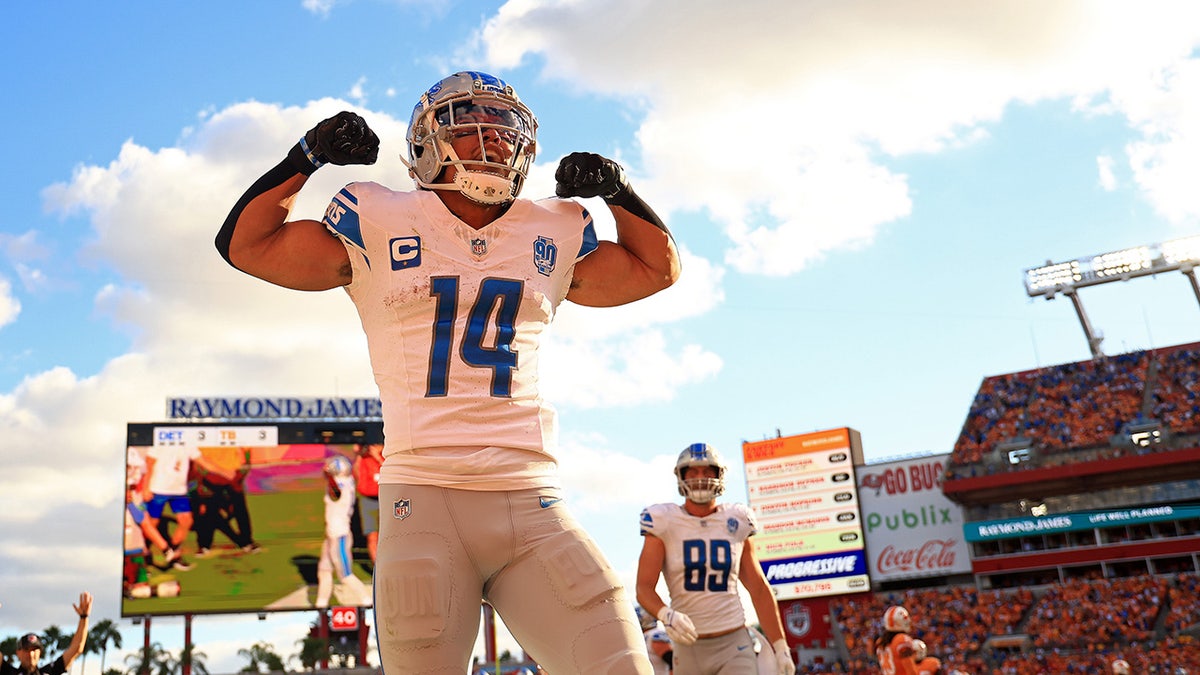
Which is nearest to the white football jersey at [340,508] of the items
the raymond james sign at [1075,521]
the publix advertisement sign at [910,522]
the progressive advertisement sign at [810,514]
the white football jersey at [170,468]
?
the white football jersey at [170,468]

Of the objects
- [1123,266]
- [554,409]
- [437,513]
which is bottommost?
[437,513]

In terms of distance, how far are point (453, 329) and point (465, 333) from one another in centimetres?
3

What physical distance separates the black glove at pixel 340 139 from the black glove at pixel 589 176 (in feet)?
1.92

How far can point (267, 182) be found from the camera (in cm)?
317

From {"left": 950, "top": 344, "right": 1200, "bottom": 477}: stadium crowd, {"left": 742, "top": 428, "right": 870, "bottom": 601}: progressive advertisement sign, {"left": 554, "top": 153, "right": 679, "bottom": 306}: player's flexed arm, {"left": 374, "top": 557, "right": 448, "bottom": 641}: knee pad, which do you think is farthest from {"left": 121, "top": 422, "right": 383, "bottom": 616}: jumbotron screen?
{"left": 374, "top": 557, "right": 448, "bottom": 641}: knee pad

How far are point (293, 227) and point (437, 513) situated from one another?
0.96 metres

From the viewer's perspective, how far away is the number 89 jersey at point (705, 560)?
654cm

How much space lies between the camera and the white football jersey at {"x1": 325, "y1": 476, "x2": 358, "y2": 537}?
34125 millimetres

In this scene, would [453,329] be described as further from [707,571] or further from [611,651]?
[707,571]

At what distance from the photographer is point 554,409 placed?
10.5 feet

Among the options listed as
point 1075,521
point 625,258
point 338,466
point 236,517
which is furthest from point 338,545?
point 625,258

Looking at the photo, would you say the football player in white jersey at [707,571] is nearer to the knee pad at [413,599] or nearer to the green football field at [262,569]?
the knee pad at [413,599]

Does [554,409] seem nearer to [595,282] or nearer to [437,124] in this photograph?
[595,282]

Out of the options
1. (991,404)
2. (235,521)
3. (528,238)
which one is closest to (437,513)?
(528,238)
